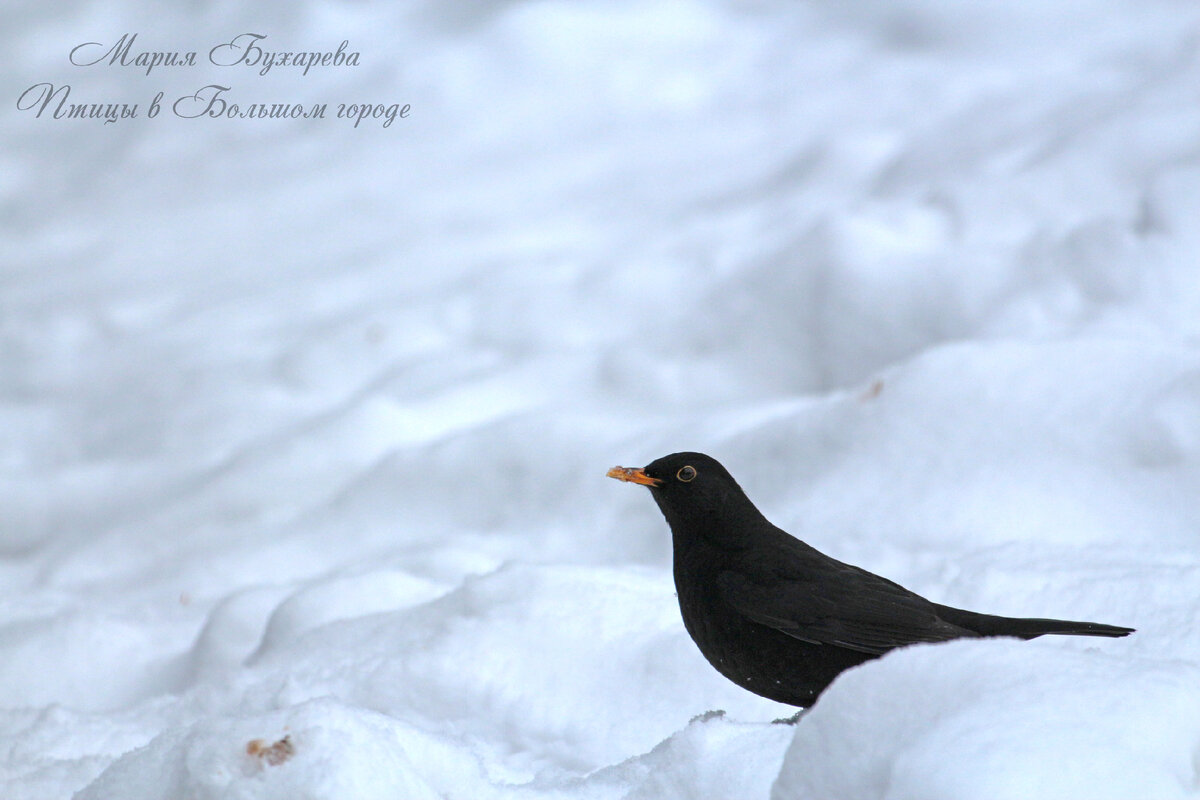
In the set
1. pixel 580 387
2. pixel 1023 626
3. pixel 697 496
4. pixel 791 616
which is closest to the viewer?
pixel 1023 626

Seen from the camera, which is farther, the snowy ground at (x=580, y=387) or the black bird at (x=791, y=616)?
the black bird at (x=791, y=616)

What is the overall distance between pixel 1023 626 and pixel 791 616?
20.7 inches

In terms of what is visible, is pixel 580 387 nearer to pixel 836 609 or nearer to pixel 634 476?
pixel 634 476

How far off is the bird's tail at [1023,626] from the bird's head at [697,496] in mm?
579

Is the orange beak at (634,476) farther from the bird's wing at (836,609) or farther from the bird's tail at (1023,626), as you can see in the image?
the bird's tail at (1023,626)

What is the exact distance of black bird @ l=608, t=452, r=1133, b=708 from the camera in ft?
8.52

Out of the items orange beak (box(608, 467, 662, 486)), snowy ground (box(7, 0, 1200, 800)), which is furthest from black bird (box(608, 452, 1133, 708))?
snowy ground (box(7, 0, 1200, 800))

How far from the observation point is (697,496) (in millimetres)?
2963

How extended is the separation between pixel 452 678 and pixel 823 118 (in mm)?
6506

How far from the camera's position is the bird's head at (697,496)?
2.93 m

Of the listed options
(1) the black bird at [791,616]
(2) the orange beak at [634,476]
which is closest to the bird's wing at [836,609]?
(1) the black bird at [791,616]

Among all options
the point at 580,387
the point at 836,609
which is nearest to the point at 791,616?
the point at 836,609

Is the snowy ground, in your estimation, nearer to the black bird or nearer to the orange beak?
the black bird

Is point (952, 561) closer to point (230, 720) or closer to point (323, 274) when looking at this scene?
point (230, 720)
